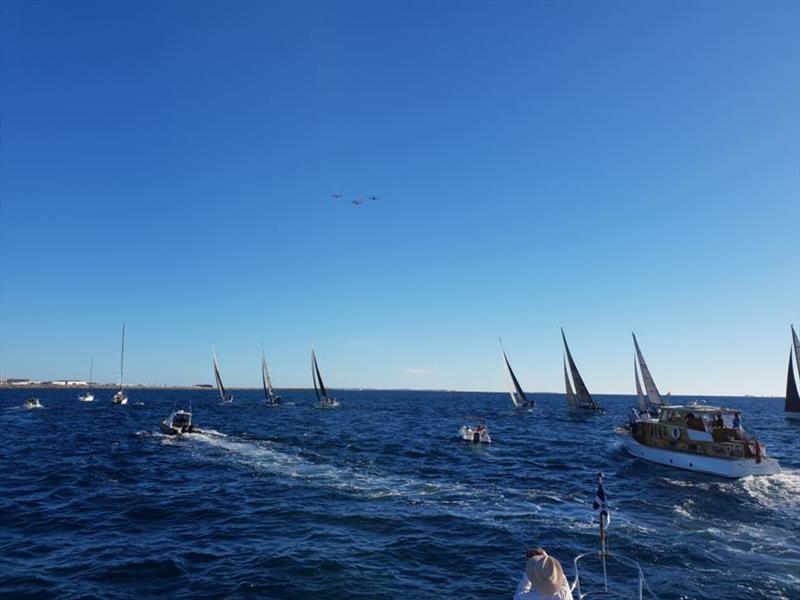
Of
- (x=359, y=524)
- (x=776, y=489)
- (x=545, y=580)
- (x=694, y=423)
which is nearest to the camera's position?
(x=545, y=580)

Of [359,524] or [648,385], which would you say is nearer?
[359,524]

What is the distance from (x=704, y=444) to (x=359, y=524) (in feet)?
94.8

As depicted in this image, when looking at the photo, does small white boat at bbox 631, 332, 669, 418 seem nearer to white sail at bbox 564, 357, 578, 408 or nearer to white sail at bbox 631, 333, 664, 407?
white sail at bbox 631, 333, 664, 407

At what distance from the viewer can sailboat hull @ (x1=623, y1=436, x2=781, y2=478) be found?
115 ft

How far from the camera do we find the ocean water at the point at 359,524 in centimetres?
1623

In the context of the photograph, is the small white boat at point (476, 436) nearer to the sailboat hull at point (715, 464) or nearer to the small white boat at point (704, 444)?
the small white boat at point (704, 444)

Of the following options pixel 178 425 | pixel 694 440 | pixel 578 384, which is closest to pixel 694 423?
pixel 694 440

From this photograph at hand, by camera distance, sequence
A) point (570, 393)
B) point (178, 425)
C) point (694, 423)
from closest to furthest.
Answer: point (694, 423) → point (178, 425) → point (570, 393)

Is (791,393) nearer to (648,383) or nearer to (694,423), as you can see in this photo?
(648,383)

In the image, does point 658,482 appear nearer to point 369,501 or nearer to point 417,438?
point 369,501

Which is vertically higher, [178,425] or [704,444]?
[704,444]

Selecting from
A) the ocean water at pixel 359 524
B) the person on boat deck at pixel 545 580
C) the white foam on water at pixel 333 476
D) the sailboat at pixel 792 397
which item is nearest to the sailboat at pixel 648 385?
the ocean water at pixel 359 524

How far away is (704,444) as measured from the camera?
124 feet

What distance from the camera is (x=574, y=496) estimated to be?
28.7m
